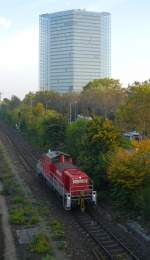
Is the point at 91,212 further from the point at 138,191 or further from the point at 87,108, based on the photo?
the point at 87,108

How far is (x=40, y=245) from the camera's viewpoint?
2117 cm

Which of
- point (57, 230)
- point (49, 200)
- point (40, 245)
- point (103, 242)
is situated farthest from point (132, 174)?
point (40, 245)

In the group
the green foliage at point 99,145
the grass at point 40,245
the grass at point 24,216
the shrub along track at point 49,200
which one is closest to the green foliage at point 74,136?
the shrub along track at point 49,200

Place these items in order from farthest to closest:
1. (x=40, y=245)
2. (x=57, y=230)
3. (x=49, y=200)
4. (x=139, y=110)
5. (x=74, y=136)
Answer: (x=139, y=110), (x=74, y=136), (x=49, y=200), (x=57, y=230), (x=40, y=245)

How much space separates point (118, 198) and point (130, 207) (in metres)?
1.75

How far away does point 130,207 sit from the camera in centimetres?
2844

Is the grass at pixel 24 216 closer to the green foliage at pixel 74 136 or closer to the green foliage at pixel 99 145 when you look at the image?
the green foliage at pixel 99 145

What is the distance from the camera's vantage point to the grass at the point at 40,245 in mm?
20844

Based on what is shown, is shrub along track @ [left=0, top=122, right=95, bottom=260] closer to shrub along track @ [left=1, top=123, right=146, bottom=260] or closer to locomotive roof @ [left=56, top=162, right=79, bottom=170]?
shrub along track @ [left=1, top=123, right=146, bottom=260]

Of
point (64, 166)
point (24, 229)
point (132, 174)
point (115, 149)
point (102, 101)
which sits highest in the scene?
point (102, 101)

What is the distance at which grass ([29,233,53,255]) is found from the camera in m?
20.8

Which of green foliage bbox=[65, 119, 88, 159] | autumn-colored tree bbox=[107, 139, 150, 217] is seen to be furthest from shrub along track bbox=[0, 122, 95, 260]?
green foliage bbox=[65, 119, 88, 159]

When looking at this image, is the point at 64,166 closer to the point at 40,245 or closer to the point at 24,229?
the point at 24,229

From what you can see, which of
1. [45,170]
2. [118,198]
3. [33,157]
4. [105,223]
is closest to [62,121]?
[33,157]
